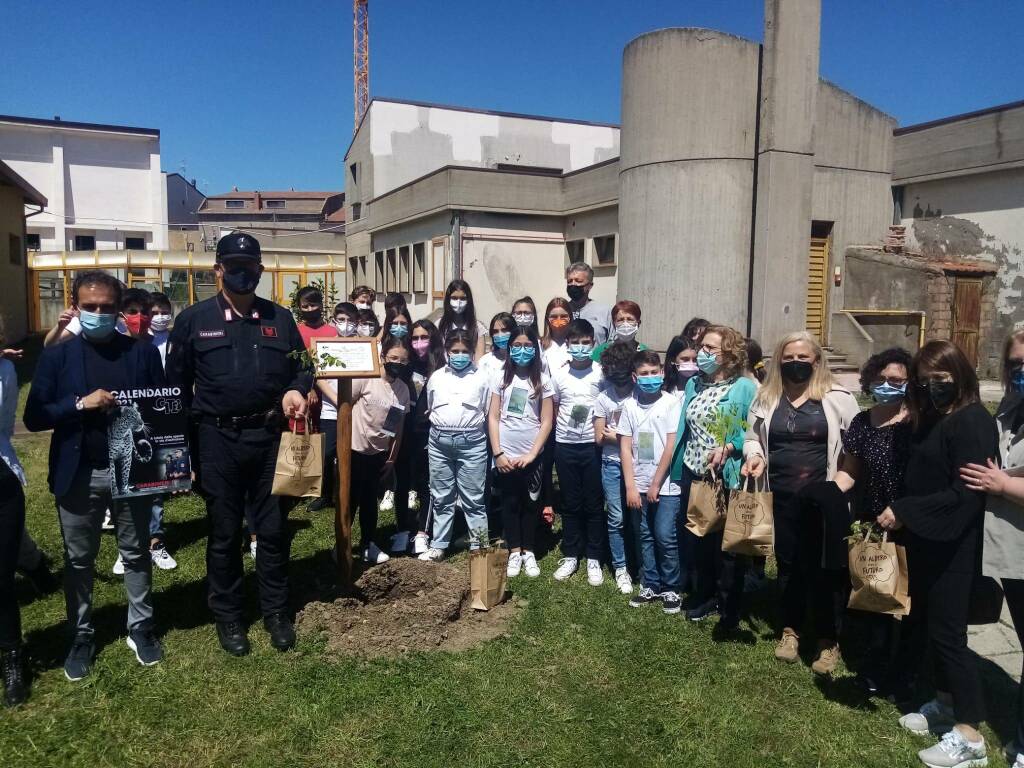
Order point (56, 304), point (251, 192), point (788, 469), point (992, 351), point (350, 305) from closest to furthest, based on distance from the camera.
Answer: point (788, 469), point (350, 305), point (992, 351), point (56, 304), point (251, 192)

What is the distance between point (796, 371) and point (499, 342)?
2.54 metres

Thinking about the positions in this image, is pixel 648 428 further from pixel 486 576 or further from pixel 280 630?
pixel 280 630

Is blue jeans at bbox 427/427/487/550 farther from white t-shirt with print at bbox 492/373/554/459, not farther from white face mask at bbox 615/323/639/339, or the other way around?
white face mask at bbox 615/323/639/339

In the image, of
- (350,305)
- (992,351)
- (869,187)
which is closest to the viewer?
(350,305)

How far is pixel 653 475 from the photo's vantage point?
16.4 ft

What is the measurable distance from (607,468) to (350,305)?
306 cm

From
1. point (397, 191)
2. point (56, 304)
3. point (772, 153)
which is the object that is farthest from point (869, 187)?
point (56, 304)

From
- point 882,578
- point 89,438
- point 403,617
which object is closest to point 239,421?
point 89,438

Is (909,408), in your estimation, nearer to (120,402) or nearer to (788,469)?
(788,469)

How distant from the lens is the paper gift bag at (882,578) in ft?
11.2

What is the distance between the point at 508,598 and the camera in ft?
16.9

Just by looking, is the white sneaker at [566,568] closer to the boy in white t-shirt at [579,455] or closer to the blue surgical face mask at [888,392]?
the boy in white t-shirt at [579,455]

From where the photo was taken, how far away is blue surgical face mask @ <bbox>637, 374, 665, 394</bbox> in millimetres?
4984

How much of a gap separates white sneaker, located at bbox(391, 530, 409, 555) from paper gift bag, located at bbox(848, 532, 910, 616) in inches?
143
